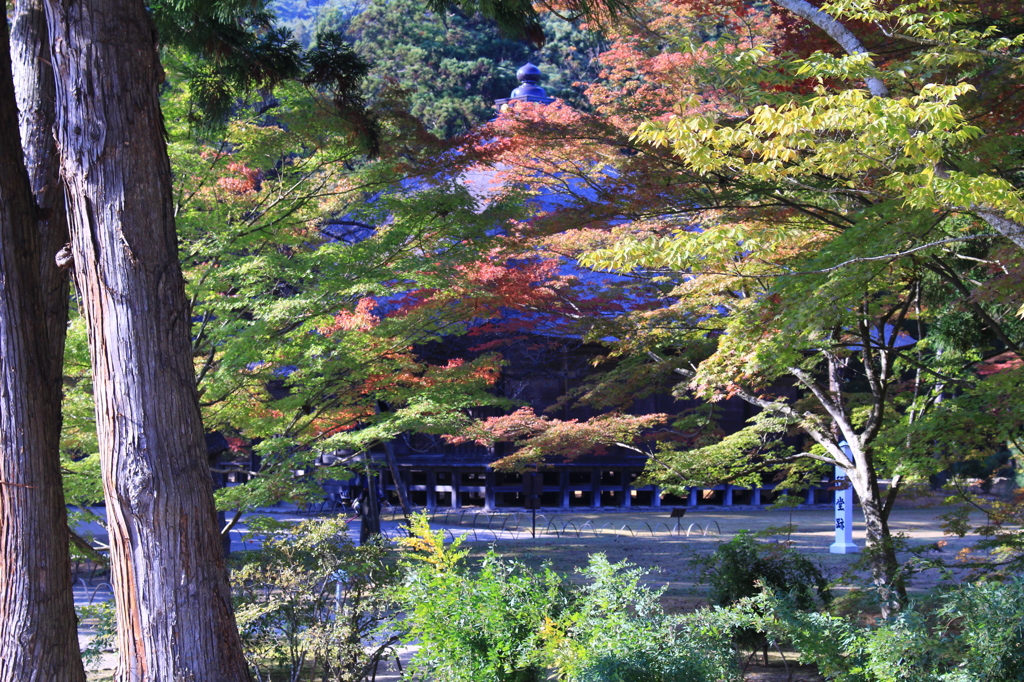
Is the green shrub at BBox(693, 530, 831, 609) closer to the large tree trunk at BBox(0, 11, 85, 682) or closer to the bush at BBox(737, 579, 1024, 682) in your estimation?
the bush at BBox(737, 579, 1024, 682)

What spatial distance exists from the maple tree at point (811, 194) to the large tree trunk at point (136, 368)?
9.14ft

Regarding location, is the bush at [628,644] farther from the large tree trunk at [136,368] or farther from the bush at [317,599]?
the bush at [317,599]

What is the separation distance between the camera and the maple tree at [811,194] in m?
4.50

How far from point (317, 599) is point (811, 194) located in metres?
5.37

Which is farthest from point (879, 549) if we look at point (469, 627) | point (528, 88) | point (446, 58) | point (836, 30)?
point (446, 58)

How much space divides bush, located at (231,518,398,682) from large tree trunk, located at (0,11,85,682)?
210cm

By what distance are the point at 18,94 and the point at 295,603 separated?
13.6 ft

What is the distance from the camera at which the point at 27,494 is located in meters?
3.88

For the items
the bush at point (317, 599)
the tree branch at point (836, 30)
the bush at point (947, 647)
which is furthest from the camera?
the bush at point (317, 599)

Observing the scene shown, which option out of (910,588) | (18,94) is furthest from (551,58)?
(18,94)

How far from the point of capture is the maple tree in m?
4.50

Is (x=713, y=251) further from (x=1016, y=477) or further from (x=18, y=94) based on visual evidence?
(x=1016, y=477)

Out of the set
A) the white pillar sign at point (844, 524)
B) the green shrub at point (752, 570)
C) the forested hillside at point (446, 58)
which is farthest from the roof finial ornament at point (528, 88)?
the green shrub at point (752, 570)

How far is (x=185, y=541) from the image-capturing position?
3508 mm
